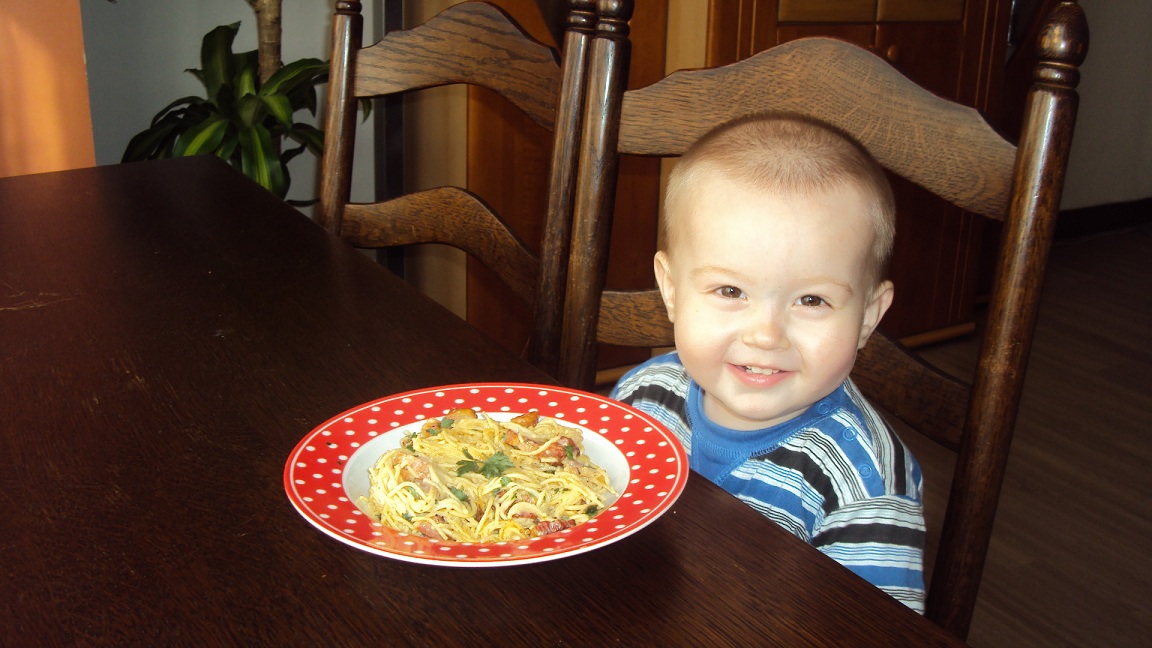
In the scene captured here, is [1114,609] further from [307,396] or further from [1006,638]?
[307,396]

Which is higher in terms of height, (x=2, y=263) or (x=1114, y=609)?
(x=2, y=263)

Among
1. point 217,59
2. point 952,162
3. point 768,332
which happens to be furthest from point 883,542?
point 217,59

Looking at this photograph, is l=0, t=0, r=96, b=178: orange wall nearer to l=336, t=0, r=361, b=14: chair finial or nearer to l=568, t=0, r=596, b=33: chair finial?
l=336, t=0, r=361, b=14: chair finial

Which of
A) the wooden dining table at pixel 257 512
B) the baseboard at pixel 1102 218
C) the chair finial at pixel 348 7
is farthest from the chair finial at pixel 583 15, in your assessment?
the baseboard at pixel 1102 218

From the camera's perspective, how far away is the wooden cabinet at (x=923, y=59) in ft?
8.32

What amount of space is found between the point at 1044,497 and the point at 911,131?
6.02 ft

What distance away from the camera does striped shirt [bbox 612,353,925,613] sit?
823 millimetres

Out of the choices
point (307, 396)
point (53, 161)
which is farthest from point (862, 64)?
point (53, 161)

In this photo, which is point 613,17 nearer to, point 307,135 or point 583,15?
point 583,15

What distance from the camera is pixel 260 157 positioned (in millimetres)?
2371

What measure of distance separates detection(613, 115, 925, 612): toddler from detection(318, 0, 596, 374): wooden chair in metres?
0.19

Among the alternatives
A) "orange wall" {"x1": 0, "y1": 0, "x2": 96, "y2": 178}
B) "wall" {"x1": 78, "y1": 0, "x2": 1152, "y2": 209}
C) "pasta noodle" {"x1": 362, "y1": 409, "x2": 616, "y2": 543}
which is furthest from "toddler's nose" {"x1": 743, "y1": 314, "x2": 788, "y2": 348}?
"orange wall" {"x1": 0, "y1": 0, "x2": 96, "y2": 178}

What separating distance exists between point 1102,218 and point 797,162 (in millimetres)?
4381

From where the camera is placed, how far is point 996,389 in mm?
770
